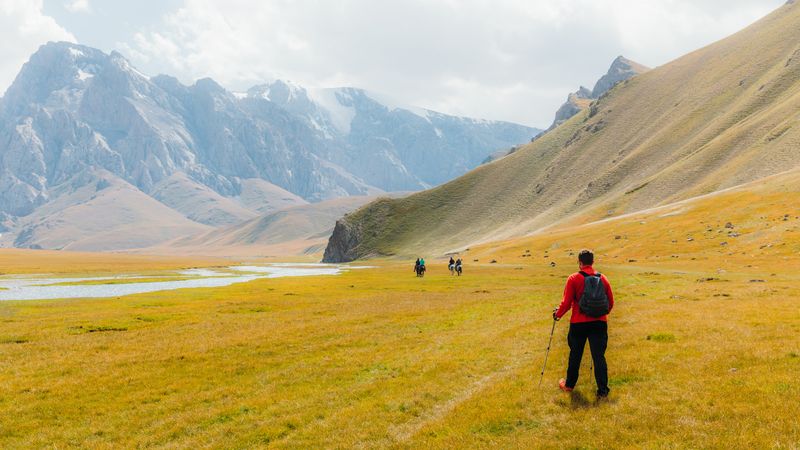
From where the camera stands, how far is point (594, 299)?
15445mm

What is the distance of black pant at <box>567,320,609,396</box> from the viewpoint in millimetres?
15562

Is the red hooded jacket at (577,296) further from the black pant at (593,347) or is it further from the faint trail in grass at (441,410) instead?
the faint trail in grass at (441,410)

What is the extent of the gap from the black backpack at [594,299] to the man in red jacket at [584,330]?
0.46 feet

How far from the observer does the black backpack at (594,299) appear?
50.6 feet

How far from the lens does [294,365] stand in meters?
22.2

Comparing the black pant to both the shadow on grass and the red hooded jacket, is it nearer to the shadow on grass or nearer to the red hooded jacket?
the red hooded jacket

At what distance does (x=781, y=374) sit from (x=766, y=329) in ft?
23.8

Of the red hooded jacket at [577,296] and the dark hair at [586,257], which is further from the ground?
the dark hair at [586,257]

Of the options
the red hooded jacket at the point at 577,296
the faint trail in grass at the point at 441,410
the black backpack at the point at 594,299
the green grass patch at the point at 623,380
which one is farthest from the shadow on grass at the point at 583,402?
the faint trail in grass at the point at 441,410

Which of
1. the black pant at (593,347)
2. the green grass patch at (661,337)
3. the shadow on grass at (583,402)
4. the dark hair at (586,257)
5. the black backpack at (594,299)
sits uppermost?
the dark hair at (586,257)

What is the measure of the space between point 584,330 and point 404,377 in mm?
7124

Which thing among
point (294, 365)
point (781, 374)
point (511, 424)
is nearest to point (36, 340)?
point (294, 365)

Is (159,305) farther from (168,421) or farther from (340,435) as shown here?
A: (340,435)

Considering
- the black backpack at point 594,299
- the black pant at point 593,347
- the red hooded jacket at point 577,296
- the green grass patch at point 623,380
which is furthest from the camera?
the green grass patch at point 623,380
